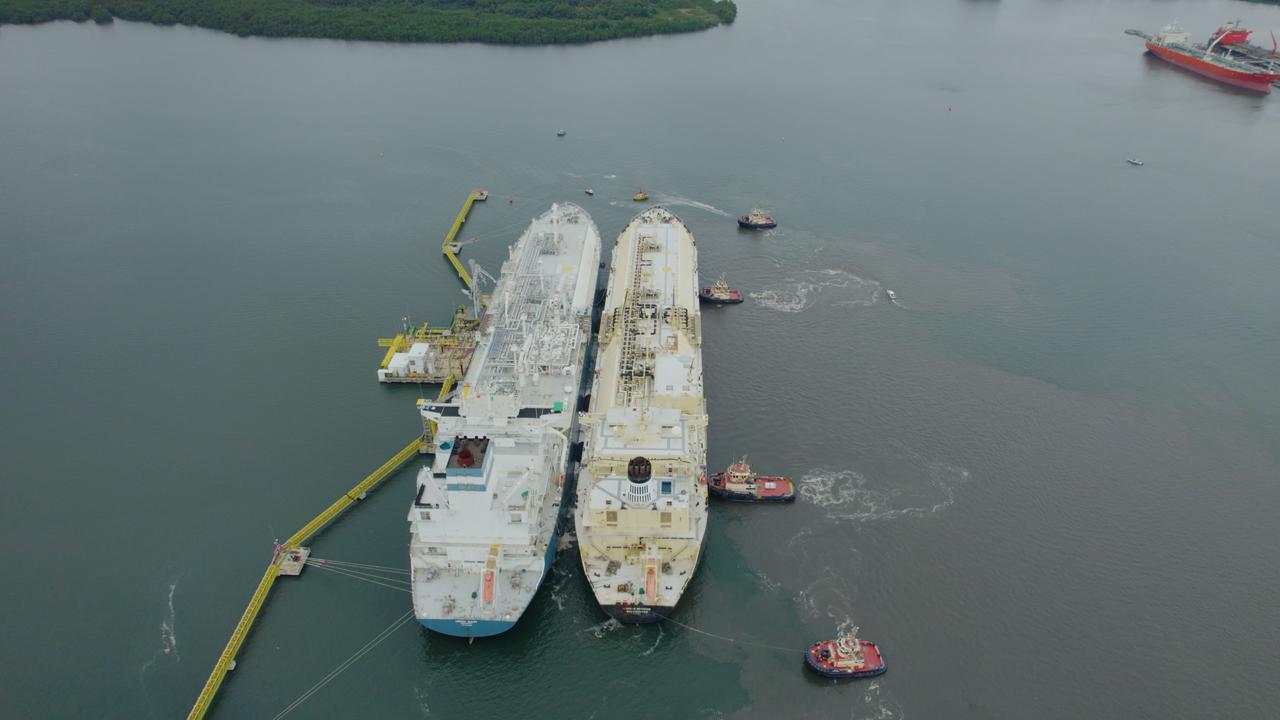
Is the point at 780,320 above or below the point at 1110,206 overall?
below

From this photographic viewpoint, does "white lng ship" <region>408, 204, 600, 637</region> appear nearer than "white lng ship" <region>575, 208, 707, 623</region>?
Yes

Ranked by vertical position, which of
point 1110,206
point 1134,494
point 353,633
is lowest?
point 353,633

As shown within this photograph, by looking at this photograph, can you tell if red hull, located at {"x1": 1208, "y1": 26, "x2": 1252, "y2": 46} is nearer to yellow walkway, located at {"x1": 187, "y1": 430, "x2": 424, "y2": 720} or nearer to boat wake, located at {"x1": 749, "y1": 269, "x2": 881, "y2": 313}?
boat wake, located at {"x1": 749, "y1": 269, "x2": 881, "y2": 313}

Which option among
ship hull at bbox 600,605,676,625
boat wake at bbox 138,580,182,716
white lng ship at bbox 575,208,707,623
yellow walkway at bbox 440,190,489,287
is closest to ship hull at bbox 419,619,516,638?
white lng ship at bbox 575,208,707,623

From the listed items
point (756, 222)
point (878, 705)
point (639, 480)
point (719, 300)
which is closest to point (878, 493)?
point (878, 705)

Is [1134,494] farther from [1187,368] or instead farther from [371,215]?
[371,215]

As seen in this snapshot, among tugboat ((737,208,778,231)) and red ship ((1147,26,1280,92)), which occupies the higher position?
red ship ((1147,26,1280,92))

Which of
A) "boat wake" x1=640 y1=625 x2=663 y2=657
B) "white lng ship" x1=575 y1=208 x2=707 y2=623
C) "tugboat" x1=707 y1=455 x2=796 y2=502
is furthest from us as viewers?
"tugboat" x1=707 y1=455 x2=796 y2=502

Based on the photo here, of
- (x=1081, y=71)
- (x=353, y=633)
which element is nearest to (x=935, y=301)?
(x=353, y=633)
